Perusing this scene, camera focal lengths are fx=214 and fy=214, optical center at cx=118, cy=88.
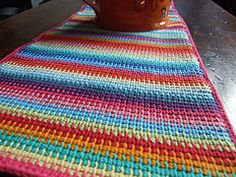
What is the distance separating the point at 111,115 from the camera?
0.26m

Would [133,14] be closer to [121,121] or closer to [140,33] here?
[140,33]

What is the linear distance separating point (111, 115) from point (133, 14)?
307 millimetres

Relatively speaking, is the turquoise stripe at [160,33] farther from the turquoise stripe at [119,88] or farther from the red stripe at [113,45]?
the turquoise stripe at [119,88]

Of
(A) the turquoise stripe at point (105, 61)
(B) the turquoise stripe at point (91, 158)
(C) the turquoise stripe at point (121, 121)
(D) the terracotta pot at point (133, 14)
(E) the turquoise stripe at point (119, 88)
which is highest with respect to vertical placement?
(D) the terracotta pot at point (133, 14)

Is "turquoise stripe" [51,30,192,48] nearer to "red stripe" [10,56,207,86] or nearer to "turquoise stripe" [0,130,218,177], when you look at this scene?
"red stripe" [10,56,207,86]

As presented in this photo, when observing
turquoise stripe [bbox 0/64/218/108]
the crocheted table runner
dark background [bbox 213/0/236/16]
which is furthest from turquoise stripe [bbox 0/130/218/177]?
dark background [bbox 213/0/236/16]

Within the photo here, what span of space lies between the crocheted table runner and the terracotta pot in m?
0.10

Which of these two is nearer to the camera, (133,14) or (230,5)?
(133,14)

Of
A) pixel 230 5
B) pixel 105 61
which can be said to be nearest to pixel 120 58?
pixel 105 61

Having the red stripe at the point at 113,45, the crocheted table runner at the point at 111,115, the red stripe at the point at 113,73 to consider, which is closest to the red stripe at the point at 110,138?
the crocheted table runner at the point at 111,115

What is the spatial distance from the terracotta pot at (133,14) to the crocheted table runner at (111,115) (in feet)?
0.33

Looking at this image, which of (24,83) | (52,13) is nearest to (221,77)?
(24,83)

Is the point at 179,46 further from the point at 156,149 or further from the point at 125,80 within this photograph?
the point at 156,149

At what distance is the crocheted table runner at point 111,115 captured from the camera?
20 centimetres
